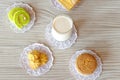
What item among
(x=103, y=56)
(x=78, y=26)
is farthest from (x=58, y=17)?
(x=103, y=56)

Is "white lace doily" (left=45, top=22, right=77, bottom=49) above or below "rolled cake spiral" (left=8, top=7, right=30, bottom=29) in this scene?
below

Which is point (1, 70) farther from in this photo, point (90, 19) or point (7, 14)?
point (90, 19)

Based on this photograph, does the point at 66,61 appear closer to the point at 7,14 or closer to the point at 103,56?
the point at 103,56

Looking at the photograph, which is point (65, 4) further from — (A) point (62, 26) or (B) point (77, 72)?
(B) point (77, 72)

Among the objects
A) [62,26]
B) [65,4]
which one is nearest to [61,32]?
[62,26]

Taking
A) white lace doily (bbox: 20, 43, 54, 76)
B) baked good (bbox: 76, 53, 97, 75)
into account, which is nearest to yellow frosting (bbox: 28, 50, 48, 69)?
white lace doily (bbox: 20, 43, 54, 76)

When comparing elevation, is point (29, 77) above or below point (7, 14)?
below

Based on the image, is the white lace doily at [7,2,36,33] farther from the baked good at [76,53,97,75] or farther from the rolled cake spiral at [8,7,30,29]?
the baked good at [76,53,97,75]
